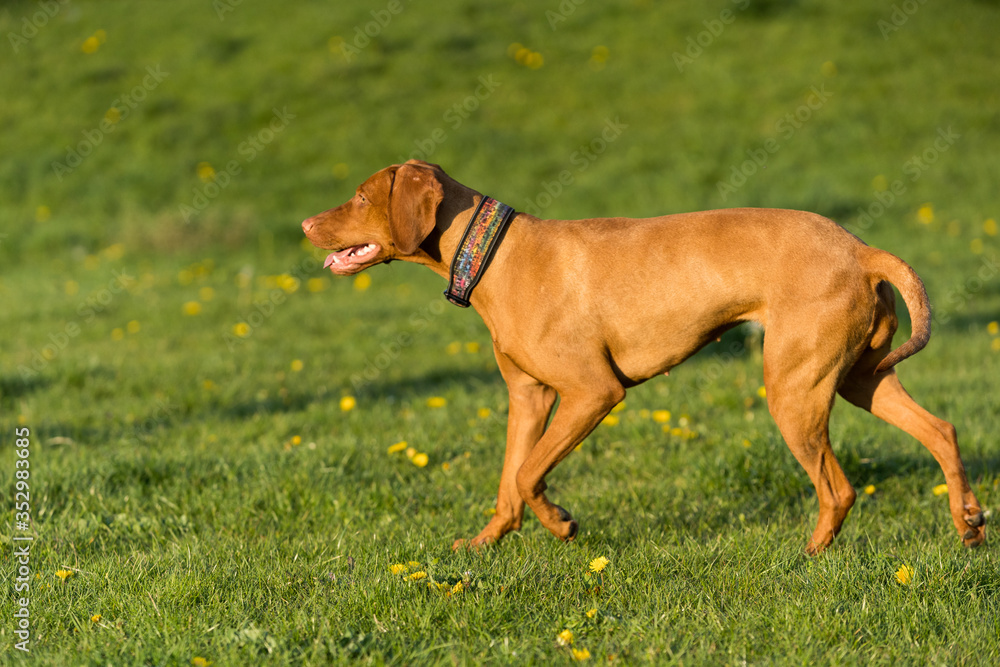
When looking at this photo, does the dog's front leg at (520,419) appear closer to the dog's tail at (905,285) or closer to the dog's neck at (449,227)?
the dog's neck at (449,227)

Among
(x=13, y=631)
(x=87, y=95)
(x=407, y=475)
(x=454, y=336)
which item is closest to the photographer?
(x=13, y=631)

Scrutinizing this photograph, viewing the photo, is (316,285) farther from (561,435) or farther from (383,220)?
(561,435)

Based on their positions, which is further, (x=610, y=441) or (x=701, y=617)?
(x=610, y=441)

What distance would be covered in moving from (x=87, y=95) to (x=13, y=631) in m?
14.9

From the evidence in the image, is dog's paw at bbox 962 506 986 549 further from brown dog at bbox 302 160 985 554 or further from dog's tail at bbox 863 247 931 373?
dog's tail at bbox 863 247 931 373

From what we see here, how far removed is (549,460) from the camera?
3775 millimetres

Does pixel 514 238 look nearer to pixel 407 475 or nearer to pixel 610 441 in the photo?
pixel 407 475

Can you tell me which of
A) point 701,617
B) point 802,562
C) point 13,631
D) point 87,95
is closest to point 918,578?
point 802,562

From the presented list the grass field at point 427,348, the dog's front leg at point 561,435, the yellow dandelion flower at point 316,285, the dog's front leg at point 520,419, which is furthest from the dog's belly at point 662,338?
the yellow dandelion flower at point 316,285

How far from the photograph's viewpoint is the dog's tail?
3592mm

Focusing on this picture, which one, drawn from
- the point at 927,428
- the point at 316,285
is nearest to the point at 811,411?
the point at 927,428

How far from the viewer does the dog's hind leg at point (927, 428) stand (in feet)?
12.3

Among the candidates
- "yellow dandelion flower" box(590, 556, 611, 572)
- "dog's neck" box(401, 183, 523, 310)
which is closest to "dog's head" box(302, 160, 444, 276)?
"dog's neck" box(401, 183, 523, 310)

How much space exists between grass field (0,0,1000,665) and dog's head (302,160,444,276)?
1192 mm
